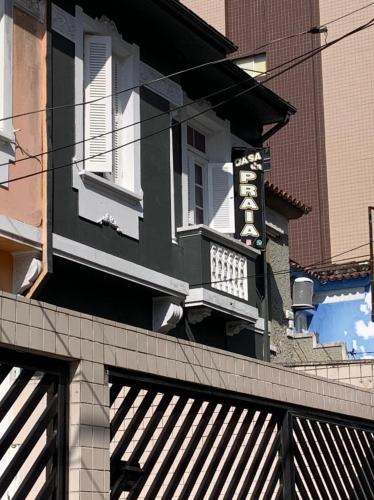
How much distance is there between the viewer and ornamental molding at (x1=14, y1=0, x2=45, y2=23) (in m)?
14.0

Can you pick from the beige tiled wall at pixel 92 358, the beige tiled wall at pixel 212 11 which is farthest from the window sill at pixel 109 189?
the beige tiled wall at pixel 212 11

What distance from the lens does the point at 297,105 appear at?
31.4 meters

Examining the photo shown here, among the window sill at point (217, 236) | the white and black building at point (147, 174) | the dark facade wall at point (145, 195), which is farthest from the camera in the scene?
the window sill at point (217, 236)

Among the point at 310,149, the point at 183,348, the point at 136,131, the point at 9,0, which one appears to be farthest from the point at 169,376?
the point at 310,149

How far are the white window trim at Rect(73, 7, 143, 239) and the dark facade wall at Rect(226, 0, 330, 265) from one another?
47.7ft

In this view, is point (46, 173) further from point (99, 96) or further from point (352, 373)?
point (352, 373)

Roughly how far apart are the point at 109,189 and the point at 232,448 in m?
7.62

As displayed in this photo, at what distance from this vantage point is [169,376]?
7.55 metres

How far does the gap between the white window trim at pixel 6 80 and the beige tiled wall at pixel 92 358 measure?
19.5ft

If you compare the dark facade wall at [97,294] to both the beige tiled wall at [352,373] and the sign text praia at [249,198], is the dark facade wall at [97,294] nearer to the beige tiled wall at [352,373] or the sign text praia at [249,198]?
the sign text praia at [249,198]

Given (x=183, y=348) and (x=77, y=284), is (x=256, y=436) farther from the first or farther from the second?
(x=77, y=284)

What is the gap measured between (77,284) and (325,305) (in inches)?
589

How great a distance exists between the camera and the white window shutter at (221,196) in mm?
18938

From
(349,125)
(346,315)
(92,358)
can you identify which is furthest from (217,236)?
(349,125)
